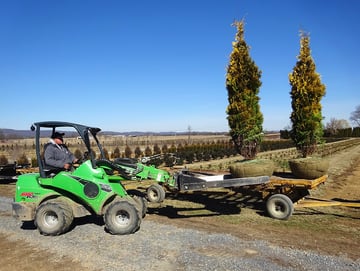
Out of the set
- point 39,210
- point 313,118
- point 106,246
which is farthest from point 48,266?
point 313,118

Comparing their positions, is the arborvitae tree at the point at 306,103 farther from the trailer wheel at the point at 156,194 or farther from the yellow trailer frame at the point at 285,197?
the trailer wheel at the point at 156,194

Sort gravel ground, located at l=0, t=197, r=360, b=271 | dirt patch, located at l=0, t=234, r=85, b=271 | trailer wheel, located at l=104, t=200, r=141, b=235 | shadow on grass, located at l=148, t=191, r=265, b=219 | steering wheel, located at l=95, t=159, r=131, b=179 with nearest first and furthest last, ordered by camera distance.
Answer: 1. gravel ground, located at l=0, t=197, r=360, b=271
2. dirt patch, located at l=0, t=234, r=85, b=271
3. trailer wheel, located at l=104, t=200, r=141, b=235
4. steering wheel, located at l=95, t=159, r=131, b=179
5. shadow on grass, located at l=148, t=191, r=265, b=219

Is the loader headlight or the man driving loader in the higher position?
the man driving loader

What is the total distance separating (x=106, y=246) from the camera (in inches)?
239

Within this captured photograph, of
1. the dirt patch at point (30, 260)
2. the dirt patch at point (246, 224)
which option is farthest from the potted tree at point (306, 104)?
the dirt patch at point (30, 260)

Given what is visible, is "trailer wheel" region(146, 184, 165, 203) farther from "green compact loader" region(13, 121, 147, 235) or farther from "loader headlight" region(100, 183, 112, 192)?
"loader headlight" region(100, 183, 112, 192)

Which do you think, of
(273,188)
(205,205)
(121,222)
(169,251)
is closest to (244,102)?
(205,205)

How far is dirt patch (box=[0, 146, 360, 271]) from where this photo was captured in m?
5.70

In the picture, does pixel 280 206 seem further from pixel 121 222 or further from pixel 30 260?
pixel 30 260

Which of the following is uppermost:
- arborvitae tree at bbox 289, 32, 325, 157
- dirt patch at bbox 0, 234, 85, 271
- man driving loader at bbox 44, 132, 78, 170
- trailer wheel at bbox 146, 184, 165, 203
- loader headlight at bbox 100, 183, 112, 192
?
arborvitae tree at bbox 289, 32, 325, 157

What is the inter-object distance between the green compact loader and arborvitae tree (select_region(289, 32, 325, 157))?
966 cm

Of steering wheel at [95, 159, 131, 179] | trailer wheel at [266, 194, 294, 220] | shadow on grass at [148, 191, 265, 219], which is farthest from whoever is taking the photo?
shadow on grass at [148, 191, 265, 219]

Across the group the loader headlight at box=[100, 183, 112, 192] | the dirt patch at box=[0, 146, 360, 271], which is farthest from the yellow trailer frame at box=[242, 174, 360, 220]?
the loader headlight at box=[100, 183, 112, 192]

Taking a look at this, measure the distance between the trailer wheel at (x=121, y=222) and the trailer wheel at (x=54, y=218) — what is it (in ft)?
2.68
